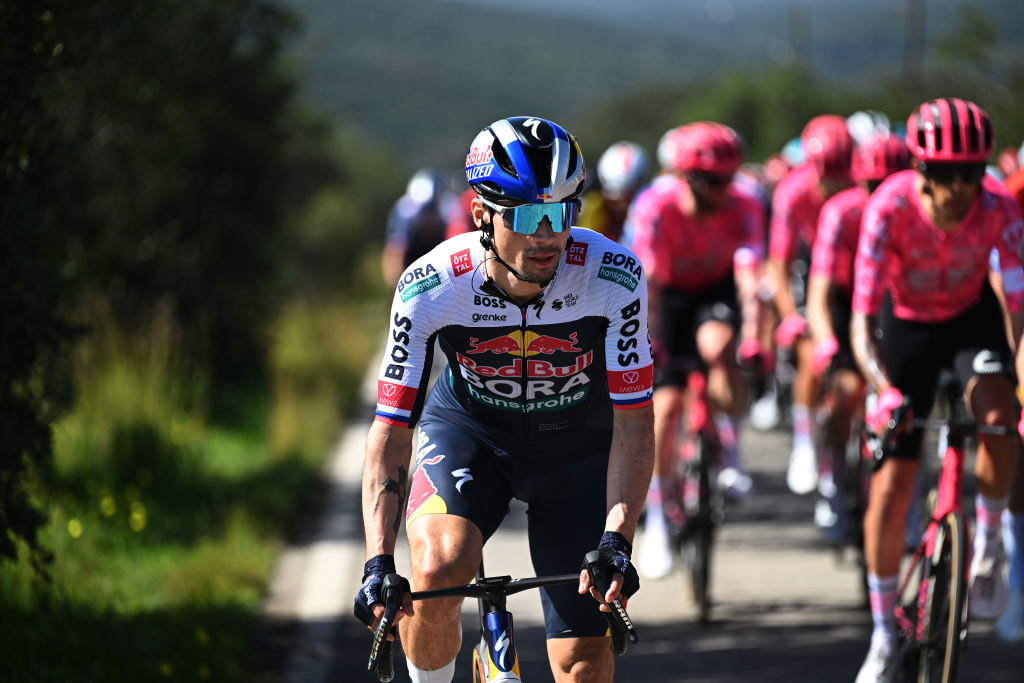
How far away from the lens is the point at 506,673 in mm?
3439

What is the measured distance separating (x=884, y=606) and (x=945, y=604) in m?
0.40

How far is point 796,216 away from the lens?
29.6 feet

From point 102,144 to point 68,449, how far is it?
3.76 metres

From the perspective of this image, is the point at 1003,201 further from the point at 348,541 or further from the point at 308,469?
the point at 308,469

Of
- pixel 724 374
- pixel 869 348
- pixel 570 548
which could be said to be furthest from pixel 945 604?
pixel 724 374

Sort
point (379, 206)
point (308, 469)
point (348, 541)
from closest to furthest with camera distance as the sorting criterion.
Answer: point (348, 541) < point (308, 469) < point (379, 206)

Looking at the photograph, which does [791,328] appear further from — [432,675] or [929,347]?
[432,675]

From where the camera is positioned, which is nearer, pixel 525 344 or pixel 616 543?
pixel 616 543

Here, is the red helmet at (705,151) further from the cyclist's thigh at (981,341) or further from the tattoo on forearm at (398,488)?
the tattoo on forearm at (398,488)

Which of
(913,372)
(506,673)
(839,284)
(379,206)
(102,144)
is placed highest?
(379,206)

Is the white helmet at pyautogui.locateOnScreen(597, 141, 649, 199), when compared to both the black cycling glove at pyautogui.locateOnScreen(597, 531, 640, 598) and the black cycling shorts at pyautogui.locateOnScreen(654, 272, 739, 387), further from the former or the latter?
the black cycling glove at pyautogui.locateOnScreen(597, 531, 640, 598)

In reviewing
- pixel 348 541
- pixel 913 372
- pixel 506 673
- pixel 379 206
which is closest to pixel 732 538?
pixel 348 541

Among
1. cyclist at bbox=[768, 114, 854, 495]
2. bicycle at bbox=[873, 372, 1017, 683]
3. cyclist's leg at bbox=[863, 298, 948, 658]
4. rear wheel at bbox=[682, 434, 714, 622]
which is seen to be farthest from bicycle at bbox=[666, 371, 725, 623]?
bicycle at bbox=[873, 372, 1017, 683]

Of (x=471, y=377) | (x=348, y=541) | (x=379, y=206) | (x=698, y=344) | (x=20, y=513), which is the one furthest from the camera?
(x=379, y=206)
